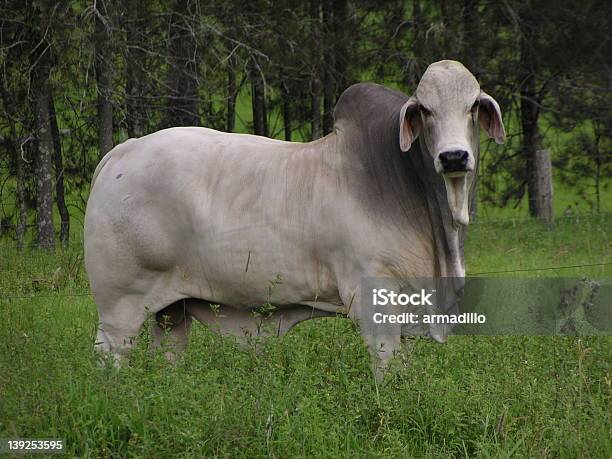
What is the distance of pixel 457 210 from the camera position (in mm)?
4715

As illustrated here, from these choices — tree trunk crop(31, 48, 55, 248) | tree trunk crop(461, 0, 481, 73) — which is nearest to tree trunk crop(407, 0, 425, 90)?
tree trunk crop(461, 0, 481, 73)

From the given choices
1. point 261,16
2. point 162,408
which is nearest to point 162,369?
point 162,408

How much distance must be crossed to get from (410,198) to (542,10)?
32.8ft

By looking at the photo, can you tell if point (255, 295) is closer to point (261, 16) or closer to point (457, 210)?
point (457, 210)

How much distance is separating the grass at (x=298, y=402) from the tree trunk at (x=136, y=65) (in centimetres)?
616

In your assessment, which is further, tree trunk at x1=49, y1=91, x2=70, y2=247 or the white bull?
tree trunk at x1=49, y1=91, x2=70, y2=247

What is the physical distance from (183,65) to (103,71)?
1.34 meters

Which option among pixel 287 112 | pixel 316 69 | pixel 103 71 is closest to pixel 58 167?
pixel 103 71

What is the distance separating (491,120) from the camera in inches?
194

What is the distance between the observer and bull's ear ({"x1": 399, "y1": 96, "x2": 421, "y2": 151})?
475 cm

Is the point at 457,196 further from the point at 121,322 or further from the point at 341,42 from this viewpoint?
the point at 341,42

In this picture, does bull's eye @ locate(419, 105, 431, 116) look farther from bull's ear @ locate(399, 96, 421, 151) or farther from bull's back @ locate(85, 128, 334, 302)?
bull's back @ locate(85, 128, 334, 302)

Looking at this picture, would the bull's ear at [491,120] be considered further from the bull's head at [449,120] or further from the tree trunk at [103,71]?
the tree trunk at [103,71]

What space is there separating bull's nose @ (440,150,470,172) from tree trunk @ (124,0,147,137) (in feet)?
21.9
